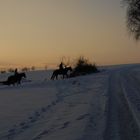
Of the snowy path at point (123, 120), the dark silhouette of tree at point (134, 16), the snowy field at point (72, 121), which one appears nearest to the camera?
the snowy path at point (123, 120)

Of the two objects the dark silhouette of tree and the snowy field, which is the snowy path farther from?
the dark silhouette of tree

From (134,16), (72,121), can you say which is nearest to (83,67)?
(134,16)

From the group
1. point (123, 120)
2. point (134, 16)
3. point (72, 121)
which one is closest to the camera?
point (123, 120)

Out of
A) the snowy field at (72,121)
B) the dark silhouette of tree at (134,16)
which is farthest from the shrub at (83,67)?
the snowy field at (72,121)

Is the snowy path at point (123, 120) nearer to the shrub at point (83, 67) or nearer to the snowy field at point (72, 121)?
the snowy field at point (72, 121)

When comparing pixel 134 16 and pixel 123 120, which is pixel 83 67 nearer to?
pixel 134 16

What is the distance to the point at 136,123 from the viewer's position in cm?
1318

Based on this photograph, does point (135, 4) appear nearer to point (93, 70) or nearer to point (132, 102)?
point (93, 70)

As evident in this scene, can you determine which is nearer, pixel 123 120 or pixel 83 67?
pixel 123 120

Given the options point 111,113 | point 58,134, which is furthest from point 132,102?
point 58,134

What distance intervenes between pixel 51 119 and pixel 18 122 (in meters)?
1.19

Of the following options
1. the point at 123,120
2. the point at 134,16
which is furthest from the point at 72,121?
the point at 134,16

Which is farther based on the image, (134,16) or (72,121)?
(134,16)

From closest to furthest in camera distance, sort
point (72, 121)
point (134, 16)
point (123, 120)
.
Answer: point (123, 120), point (72, 121), point (134, 16)
